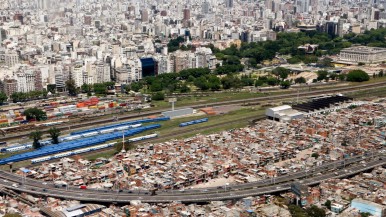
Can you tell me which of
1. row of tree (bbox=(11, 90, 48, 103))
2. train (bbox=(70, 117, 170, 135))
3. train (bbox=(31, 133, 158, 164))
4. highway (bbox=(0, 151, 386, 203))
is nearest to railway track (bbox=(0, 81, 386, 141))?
train (bbox=(70, 117, 170, 135))

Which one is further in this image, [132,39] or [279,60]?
[132,39]

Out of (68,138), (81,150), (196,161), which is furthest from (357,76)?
(81,150)

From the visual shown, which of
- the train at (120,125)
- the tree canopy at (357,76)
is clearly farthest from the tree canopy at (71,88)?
the tree canopy at (357,76)

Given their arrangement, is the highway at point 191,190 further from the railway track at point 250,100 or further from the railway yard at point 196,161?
the railway track at point 250,100

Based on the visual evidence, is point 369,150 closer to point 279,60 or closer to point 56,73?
point 56,73

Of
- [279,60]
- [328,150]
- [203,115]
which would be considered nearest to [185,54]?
[279,60]
